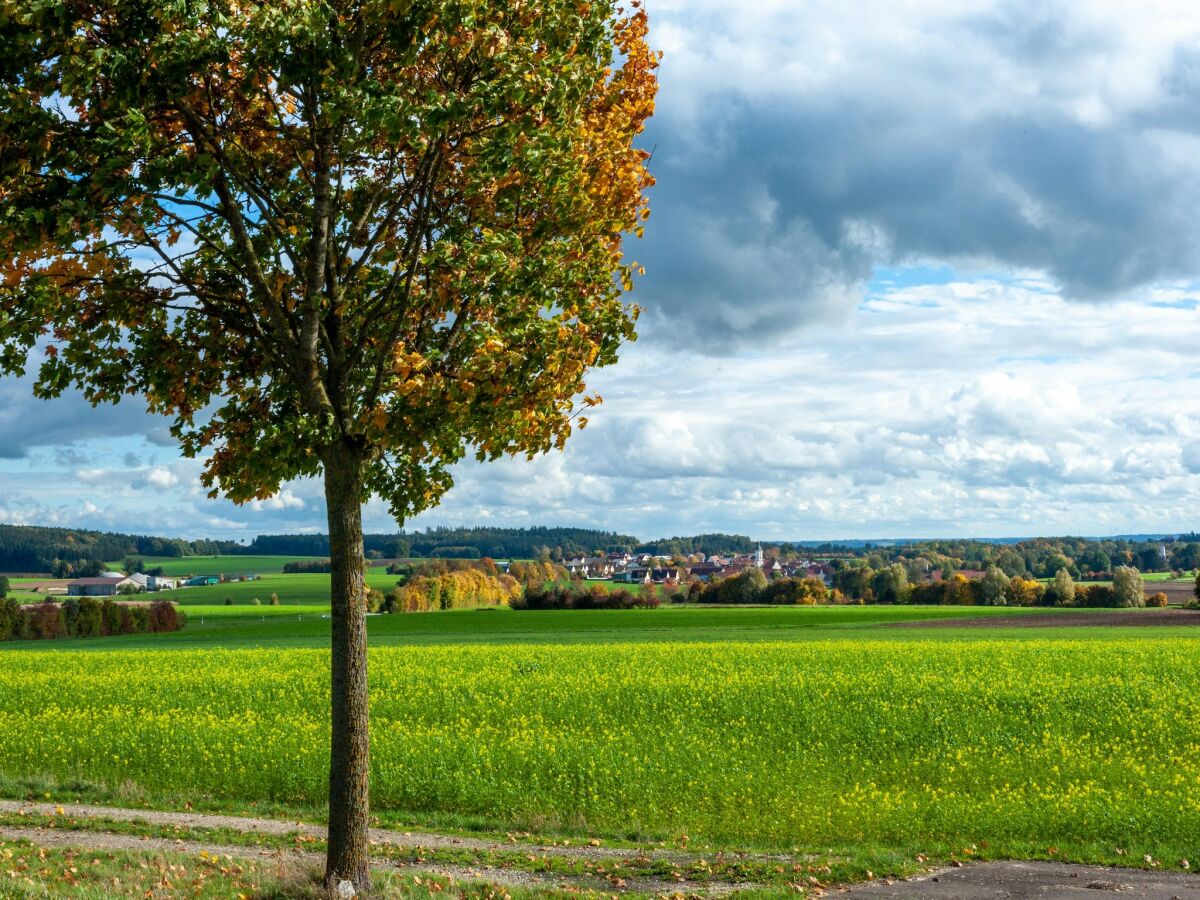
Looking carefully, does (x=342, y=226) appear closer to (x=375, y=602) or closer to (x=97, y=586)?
(x=375, y=602)

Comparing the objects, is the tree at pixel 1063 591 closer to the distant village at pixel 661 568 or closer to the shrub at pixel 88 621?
the distant village at pixel 661 568

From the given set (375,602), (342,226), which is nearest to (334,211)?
(342,226)

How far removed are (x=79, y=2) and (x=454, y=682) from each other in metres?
24.6

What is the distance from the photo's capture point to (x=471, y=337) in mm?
10969

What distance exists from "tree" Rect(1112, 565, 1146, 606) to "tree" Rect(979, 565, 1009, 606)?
426 inches

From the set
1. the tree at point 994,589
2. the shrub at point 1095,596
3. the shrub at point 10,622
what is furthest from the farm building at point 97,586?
the shrub at point 1095,596

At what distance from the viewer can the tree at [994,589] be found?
11100 centimetres

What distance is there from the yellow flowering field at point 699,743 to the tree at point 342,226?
938 centimetres

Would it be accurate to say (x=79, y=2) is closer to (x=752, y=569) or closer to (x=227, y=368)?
(x=227, y=368)

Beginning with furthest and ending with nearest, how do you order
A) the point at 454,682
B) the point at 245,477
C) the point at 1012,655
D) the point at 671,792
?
the point at 1012,655
the point at 454,682
the point at 671,792
the point at 245,477

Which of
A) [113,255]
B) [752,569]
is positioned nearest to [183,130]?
[113,255]

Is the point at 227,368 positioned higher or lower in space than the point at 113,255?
lower

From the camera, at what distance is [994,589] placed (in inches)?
4400

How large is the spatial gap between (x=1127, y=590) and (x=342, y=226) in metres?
109
